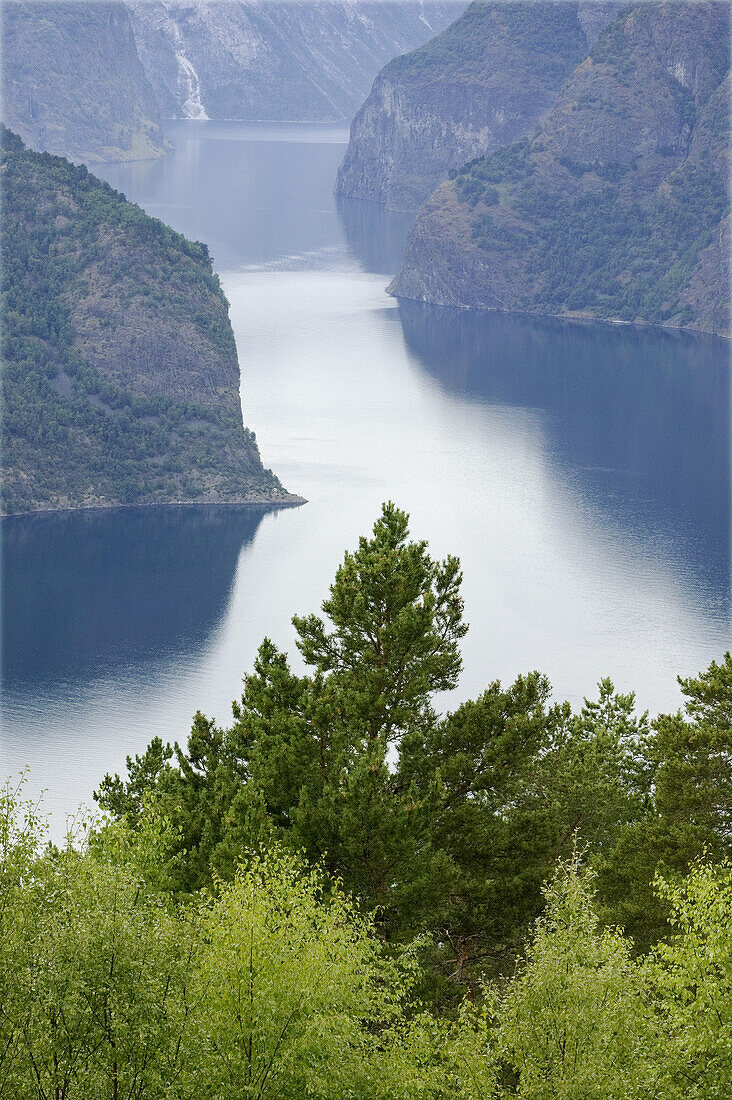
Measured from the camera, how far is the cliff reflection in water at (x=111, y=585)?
295 ft

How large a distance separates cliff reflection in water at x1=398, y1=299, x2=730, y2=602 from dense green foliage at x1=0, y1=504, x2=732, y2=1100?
220 ft

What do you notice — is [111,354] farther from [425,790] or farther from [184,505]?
[425,790]

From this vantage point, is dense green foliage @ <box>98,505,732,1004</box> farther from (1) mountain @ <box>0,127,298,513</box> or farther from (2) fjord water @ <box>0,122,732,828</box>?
(1) mountain @ <box>0,127,298,513</box>

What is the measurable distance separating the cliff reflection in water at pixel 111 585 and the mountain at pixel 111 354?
4447 mm

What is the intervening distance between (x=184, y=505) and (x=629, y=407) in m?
53.0

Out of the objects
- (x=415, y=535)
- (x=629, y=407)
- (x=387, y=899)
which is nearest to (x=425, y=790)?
(x=387, y=899)

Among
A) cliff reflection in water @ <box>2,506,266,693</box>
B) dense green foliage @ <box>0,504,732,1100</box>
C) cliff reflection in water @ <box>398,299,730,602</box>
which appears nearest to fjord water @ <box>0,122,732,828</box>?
cliff reflection in water @ <box>2,506,266,693</box>

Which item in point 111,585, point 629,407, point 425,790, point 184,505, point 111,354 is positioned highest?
point 425,790

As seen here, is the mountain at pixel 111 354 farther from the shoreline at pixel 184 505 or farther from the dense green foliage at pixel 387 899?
the dense green foliage at pixel 387 899

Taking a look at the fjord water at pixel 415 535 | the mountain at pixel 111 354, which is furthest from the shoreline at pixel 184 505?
the fjord water at pixel 415 535

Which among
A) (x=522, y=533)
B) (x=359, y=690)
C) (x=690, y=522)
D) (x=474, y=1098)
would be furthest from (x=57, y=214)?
(x=474, y=1098)

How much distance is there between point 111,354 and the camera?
131125 mm

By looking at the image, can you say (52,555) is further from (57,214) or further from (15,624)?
(57,214)

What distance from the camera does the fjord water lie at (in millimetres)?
84500
